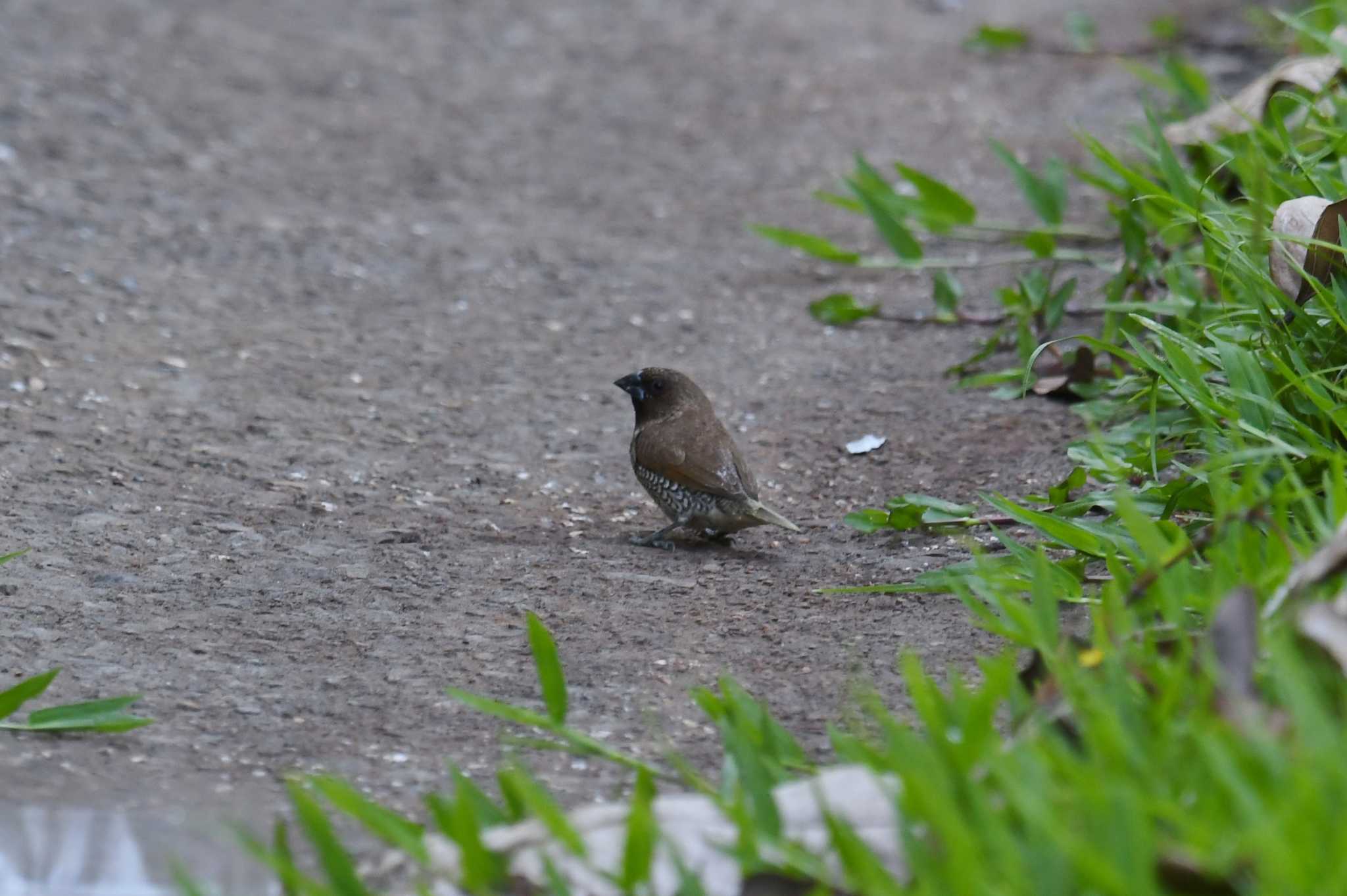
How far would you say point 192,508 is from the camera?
4094 millimetres

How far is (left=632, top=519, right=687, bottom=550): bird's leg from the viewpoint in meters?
4.14

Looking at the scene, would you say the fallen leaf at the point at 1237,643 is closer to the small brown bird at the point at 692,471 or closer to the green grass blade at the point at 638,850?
the green grass blade at the point at 638,850

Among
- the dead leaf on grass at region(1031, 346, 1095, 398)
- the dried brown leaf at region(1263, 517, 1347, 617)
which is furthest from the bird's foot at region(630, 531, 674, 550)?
the dried brown leaf at region(1263, 517, 1347, 617)

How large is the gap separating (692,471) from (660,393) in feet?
1.44

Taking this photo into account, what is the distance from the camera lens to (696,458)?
4.09 metres

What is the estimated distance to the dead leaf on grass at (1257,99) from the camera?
5.03m

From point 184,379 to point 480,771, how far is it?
8.49 ft

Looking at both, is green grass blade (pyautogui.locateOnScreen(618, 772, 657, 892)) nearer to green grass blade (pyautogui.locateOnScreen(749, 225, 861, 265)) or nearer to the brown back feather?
the brown back feather

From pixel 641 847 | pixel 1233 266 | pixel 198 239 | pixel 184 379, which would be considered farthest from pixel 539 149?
pixel 641 847

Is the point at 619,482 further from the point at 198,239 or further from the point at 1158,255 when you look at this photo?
the point at 198,239

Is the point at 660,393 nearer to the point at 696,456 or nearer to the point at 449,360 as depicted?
the point at 696,456

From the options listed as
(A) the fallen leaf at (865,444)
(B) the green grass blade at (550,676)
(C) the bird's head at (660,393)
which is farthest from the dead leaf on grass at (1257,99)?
(B) the green grass blade at (550,676)

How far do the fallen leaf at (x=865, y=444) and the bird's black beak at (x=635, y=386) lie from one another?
63cm

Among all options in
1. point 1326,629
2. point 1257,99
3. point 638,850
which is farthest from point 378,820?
point 1257,99
